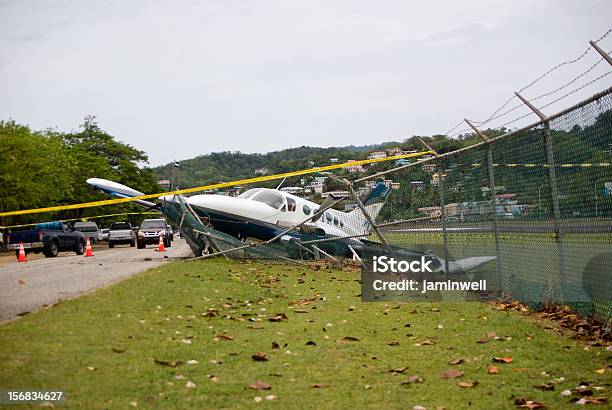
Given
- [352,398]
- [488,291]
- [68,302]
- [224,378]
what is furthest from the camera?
[488,291]

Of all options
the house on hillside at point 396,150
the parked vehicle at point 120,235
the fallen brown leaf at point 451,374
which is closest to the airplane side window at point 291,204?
the house on hillside at point 396,150

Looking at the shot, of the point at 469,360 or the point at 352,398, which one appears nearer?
the point at 352,398

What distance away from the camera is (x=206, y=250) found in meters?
21.4

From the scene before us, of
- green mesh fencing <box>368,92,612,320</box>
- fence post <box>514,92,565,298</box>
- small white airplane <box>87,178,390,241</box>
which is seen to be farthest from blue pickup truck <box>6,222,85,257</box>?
fence post <box>514,92,565,298</box>

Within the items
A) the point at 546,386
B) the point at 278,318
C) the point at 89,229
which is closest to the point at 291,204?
the point at 278,318

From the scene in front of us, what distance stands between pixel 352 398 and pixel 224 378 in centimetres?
114

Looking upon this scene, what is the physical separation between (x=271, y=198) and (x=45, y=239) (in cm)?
1125

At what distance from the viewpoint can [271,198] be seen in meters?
24.4

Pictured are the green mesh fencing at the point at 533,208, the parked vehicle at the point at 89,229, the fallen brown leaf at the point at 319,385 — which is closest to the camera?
the fallen brown leaf at the point at 319,385

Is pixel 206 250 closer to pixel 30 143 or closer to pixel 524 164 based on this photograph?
pixel 524 164

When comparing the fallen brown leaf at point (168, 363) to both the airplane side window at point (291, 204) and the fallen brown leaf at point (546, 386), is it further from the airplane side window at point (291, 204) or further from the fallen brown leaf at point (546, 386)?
the airplane side window at point (291, 204)

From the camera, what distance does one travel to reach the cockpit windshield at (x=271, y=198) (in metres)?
24.2

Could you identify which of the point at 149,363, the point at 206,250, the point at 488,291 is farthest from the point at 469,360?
the point at 206,250

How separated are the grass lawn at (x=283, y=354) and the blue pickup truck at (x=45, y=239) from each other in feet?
66.9
